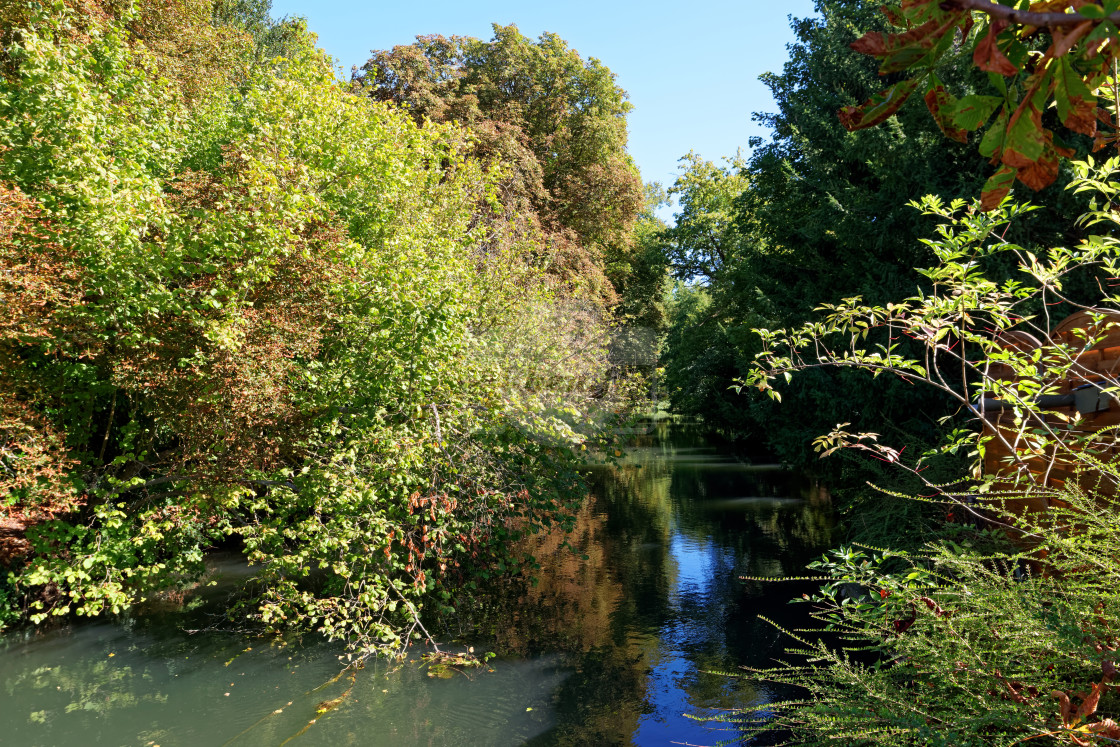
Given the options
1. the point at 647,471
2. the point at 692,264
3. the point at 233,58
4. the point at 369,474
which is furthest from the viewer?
the point at 692,264

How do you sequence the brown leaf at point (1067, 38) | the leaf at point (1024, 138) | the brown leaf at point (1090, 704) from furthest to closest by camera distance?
1. the brown leaf at point (1090, 704)
2. the leaf at point (1024, 138)
3. the brown leaf at point (1067, 38)

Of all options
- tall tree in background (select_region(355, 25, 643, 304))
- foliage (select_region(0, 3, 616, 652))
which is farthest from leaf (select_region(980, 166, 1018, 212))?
tall tree in background (select_region(355, 25, 643, 304))

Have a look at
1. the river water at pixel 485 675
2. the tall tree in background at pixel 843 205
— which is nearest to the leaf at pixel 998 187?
the river water at pixel 485 675

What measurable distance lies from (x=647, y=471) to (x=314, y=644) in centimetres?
1535

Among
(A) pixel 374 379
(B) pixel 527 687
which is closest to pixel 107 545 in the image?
(A) pixel 374 379

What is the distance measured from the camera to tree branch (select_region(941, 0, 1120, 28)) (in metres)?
1.14

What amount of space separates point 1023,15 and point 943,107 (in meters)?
0.32

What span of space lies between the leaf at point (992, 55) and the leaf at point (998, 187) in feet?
0.79

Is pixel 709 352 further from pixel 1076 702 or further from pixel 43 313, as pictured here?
pixel 1076 702

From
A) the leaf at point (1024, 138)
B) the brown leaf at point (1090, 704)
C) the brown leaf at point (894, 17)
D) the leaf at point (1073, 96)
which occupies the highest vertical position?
the brown leaf at point (894, 17)

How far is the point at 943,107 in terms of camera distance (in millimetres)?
1463

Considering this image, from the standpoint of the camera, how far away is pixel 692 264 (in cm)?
3006

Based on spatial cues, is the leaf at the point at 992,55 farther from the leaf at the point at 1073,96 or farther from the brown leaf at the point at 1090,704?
the brown leaf at the point at 1090,704

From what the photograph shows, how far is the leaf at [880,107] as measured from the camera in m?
1.37
